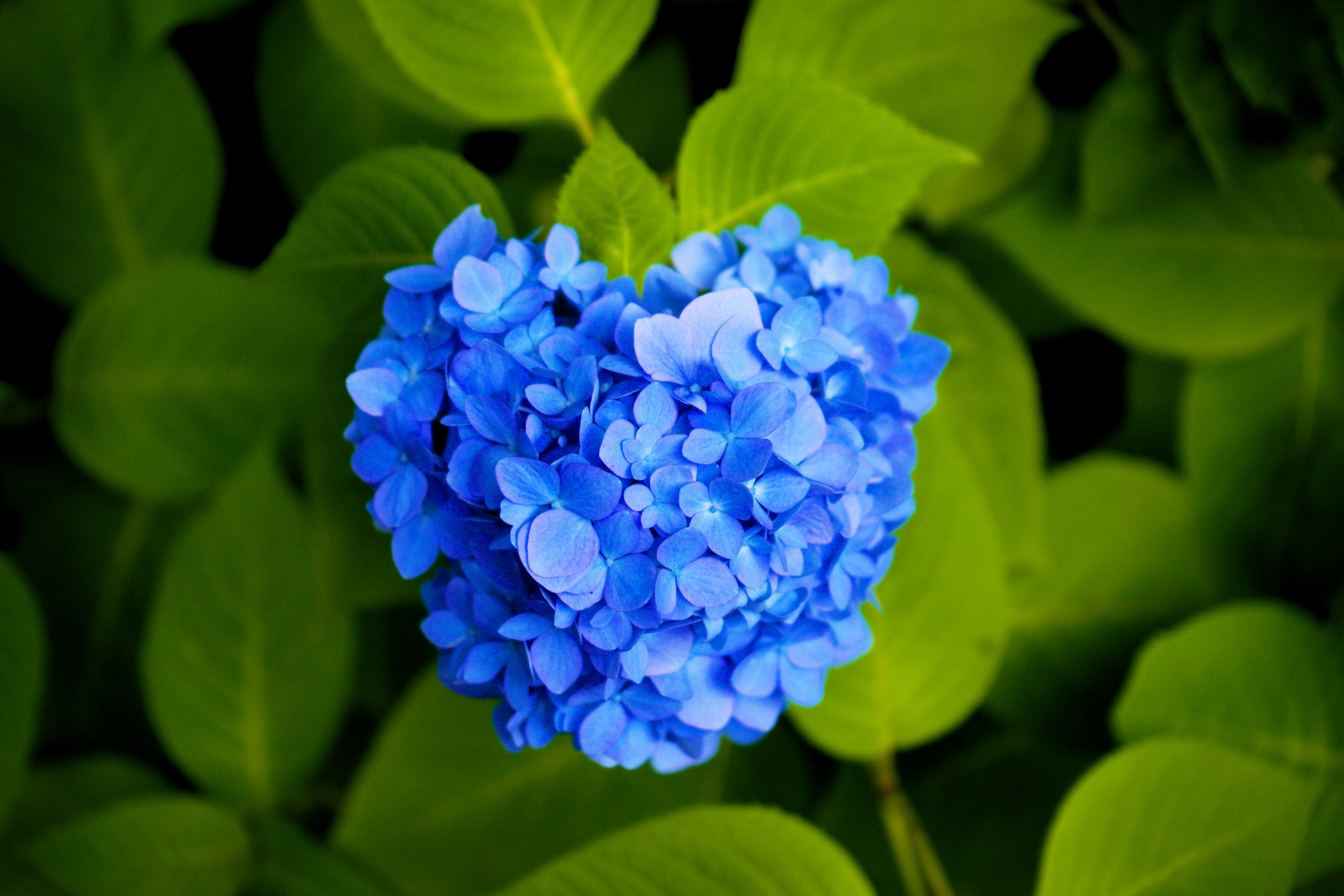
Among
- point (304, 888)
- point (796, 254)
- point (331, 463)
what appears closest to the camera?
point (796, 254)

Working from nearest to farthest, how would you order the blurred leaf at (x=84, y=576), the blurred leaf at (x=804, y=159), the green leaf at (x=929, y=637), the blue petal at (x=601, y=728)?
1. the blue petal at (x=601, y=728)
2. the blurred leaf at (x=804, y=159)
3. the green leaf at (x=929, y=637)
4. the blurred leaf at (x=84, y=576)

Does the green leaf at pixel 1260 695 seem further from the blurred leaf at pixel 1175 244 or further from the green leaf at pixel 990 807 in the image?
the blurred leaf at pixel 1175 244

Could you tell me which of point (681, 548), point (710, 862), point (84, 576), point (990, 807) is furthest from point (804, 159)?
point (84, 576)

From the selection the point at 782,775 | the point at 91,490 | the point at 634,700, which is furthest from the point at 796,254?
the point at 91,490

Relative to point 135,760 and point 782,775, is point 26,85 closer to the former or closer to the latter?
point 135,760

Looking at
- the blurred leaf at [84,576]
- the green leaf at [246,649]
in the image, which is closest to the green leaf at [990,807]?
the green leaf at [246,649]

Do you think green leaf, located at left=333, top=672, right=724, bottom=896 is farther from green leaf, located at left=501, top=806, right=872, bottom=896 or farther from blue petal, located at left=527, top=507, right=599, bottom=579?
blue petal, located at left=527, top=507, right=599, bottom=579

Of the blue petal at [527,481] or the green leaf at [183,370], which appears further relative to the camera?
the green leaf at [183,370]
